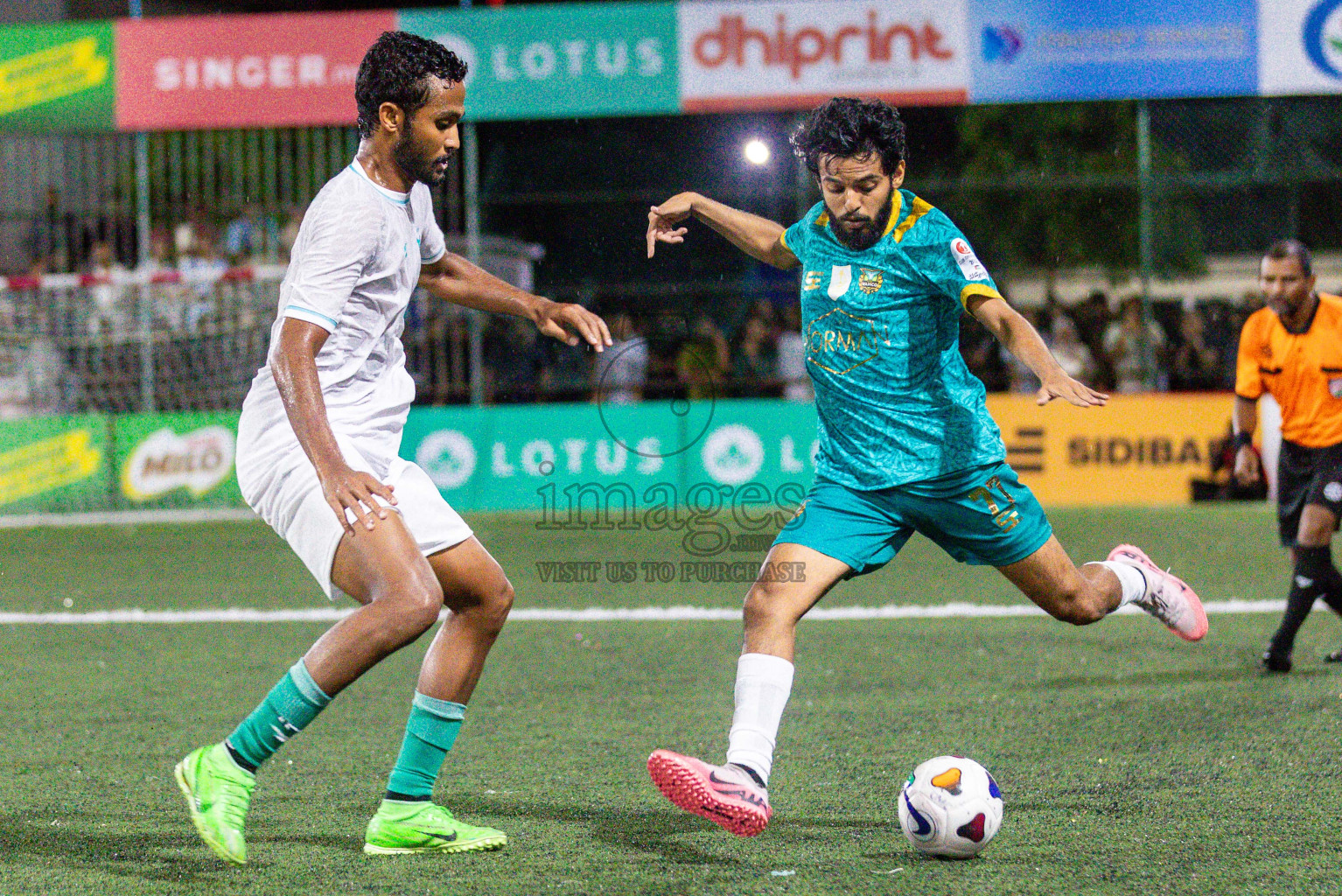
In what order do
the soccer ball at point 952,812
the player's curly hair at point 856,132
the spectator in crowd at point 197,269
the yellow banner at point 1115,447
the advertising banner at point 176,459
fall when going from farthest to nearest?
the spectator in crowd at point 197,269
the advertising banner at point 176,459
the yellow banner at point 1115,447
the player's curly hair at point 856,132
the soccer ball at point 952,812

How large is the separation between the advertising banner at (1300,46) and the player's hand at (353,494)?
1347cm

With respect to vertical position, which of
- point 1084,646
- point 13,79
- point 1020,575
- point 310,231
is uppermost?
point 13,79

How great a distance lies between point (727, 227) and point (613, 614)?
412 centimetres

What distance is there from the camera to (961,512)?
14.2 feet

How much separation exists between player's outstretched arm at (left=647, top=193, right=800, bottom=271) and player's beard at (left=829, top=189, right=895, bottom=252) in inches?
15.6

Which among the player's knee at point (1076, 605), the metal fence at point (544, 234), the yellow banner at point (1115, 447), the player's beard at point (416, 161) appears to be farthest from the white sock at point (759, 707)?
the metal fence at point (544, 234)

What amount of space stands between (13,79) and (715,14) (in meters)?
7.28

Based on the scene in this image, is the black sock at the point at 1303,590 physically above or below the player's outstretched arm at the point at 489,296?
below

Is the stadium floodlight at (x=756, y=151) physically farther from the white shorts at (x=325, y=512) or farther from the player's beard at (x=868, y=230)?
the white shorts at (x=325, y=512)

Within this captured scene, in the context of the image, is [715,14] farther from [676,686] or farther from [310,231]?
[310,231]

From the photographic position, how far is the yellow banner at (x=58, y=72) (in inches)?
617

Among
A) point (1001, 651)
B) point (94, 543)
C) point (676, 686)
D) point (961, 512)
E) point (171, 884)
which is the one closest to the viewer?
point (171, 884)

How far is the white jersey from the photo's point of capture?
3787 millimetres

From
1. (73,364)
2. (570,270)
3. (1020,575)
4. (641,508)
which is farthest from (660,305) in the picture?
(1020,575)
